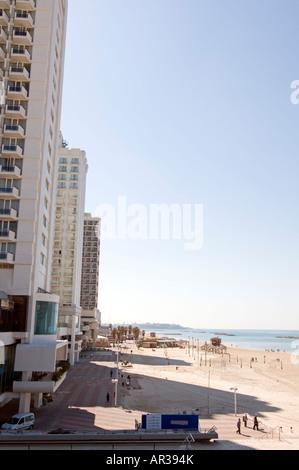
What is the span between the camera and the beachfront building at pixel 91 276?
117m

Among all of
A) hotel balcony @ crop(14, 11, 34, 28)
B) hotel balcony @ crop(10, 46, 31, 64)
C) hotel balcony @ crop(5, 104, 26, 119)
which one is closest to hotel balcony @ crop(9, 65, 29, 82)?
hotel balcony @ crop(10, 46, 31, 64)

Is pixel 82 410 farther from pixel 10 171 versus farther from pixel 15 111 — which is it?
pixel 15 111

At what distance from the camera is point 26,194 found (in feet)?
141

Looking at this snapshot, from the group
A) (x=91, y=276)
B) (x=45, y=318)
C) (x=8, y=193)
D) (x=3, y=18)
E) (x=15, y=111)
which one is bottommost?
(x=45, y=318)

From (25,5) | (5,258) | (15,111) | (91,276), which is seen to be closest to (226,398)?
(5,258)

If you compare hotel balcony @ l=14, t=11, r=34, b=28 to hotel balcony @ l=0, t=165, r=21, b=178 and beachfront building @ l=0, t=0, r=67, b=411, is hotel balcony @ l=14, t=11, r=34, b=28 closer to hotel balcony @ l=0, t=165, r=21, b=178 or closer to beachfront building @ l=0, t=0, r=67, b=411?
beachfront building @ l=0, t=0, r=67, b=411

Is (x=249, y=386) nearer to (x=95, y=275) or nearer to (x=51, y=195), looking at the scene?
(x=51, y=195)

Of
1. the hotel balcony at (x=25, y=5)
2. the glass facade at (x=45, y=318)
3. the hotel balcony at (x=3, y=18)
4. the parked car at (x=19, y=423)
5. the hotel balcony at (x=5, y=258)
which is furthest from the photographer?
the hotel balcony at (x=25, y=5)

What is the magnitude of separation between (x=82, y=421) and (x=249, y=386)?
3625 cm

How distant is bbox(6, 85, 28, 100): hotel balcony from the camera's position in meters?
44.0

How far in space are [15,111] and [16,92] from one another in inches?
89.6

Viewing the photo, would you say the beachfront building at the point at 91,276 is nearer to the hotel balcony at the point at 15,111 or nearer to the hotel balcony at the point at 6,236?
the hotel balcony at the point at 6,236

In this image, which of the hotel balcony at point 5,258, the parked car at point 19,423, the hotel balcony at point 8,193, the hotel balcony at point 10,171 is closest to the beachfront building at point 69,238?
the hotel balcony at point 5,258

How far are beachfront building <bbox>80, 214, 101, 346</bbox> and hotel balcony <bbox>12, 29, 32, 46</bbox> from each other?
81.1 meters
